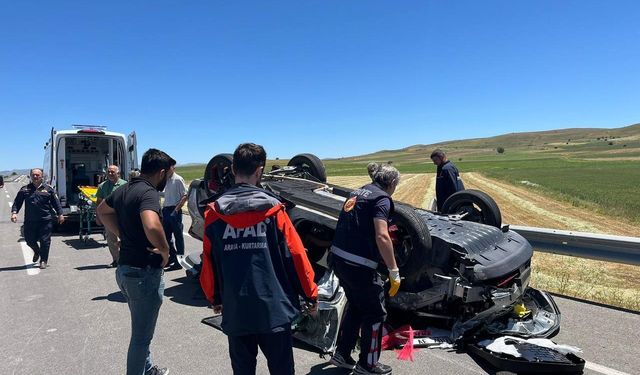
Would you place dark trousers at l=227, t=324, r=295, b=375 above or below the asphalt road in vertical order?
above

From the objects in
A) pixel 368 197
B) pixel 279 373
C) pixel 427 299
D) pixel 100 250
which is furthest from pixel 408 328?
pixel 100 250

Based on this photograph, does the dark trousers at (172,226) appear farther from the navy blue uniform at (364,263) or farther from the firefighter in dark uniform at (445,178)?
the navy blue uniform at (364,263)

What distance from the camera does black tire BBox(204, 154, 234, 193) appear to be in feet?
20.8

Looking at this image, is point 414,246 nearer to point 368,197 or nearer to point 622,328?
point 368,197

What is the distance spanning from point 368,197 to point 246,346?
148 centimetres

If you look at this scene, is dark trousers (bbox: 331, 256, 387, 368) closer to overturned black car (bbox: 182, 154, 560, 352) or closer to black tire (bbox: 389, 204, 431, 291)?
overturned black car (bbox: 182, 154, 560, 352)

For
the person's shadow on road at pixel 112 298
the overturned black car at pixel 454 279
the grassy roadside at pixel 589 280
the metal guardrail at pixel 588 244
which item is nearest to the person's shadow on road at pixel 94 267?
the person's shadow on road at pixel 112 298

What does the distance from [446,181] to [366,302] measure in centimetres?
458

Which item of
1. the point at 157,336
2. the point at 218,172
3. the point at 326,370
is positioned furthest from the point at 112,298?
the point at 326,370

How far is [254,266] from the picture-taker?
2346 millimetres

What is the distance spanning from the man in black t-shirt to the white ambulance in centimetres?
970

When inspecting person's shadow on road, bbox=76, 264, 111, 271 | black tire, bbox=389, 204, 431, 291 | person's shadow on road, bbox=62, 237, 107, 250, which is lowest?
person's shadow on road, bbox=62, 237, 107, 250

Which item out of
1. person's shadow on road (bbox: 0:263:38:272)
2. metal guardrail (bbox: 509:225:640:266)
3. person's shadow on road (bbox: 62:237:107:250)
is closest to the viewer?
metal guardrail (bbox: 509:225:640:266)

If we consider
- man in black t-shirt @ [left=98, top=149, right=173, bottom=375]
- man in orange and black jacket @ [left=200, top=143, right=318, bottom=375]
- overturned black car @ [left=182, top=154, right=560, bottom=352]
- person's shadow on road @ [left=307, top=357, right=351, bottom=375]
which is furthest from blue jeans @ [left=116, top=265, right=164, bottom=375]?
person's shadow on road @ [left=307, top=357, right=351, bottom=375]
